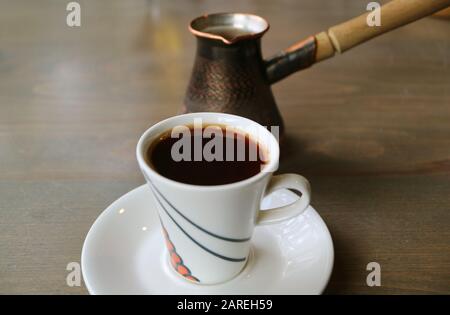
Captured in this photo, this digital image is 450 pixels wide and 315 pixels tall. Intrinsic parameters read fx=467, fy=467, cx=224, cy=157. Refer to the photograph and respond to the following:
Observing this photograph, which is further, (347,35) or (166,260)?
(347,35)

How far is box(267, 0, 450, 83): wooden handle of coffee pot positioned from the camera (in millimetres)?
728

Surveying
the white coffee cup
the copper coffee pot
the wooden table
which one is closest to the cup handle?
the white coffee cup

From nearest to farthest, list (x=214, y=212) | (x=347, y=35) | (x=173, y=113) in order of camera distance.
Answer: (x=214, y=212), (x=347, y=35), (x=173, y=113)

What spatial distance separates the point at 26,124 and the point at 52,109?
74 millimetres

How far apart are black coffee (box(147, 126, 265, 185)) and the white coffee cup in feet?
0.04

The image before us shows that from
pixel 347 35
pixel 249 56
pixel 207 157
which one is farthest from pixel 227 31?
pixel 207 157

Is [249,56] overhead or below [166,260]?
overhead

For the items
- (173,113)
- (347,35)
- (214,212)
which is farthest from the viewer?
(173,113)

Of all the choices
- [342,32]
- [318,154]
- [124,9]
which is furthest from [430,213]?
[124,9]

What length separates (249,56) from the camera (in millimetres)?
775

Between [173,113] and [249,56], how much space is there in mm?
258

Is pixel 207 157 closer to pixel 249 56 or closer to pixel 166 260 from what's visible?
pixel 166 260

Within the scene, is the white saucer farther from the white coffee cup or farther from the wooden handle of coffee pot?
the wooden handle of coffee pot

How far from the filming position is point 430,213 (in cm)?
70
